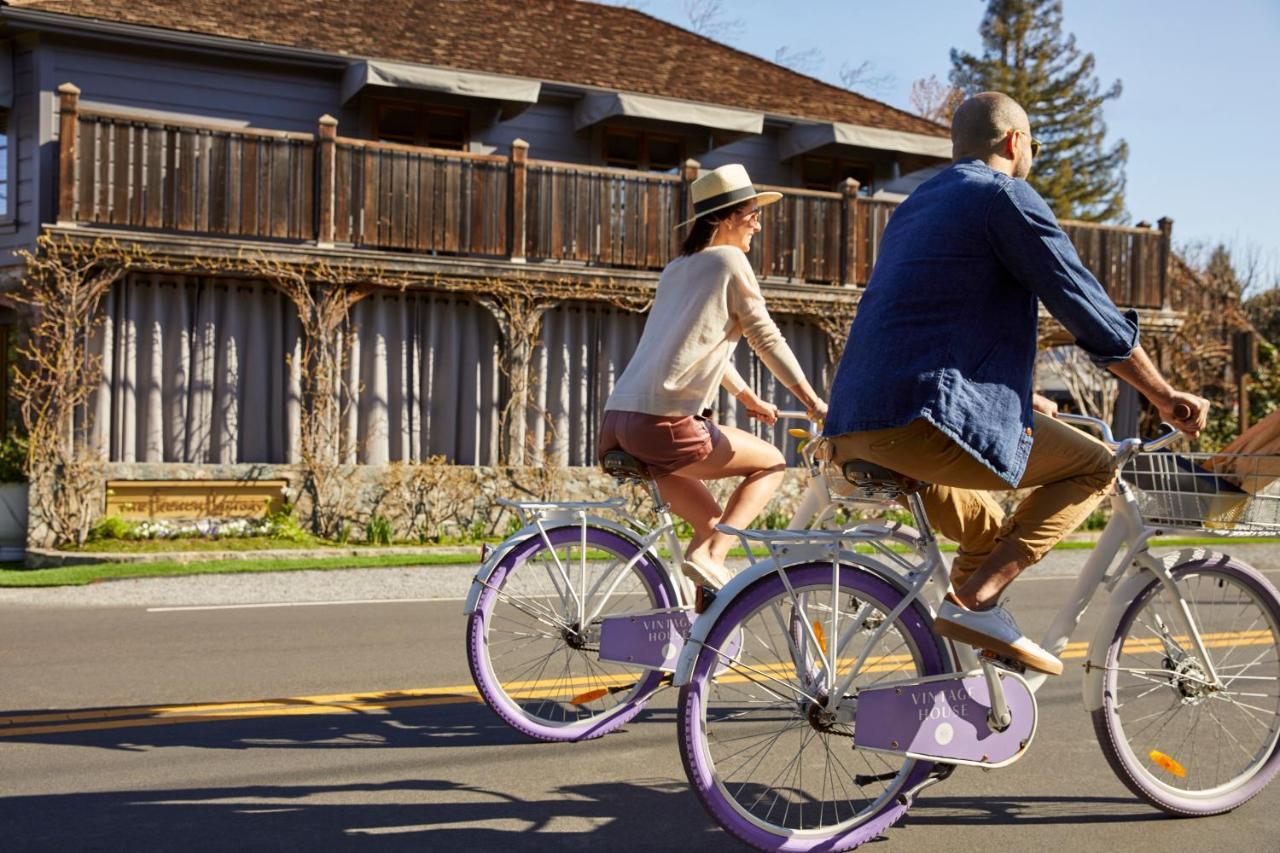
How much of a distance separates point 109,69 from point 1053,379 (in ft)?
120

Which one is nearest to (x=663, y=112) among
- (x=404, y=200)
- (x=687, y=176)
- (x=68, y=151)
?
(x=687, y=176)

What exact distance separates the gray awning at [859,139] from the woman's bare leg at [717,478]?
50.9 ft

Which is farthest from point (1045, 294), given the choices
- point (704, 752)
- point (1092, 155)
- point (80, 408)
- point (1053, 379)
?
point (1092, 155)

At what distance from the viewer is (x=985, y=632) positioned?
12.3 feet

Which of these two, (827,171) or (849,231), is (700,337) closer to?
(849,231)

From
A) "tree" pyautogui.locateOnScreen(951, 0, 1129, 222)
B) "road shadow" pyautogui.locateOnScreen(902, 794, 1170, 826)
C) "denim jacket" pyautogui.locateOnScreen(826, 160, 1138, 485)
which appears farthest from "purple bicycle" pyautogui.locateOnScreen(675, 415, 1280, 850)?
"tree" pyautogui.locateOnScreen(951, 0, 1129, 222)

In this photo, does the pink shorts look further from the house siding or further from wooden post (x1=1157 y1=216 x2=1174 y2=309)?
wooden post (x1=1157 y1=216 x2=1174 y2=309)

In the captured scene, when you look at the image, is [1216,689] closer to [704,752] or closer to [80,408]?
[704,752]

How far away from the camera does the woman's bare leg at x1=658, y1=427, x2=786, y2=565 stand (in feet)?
16.7

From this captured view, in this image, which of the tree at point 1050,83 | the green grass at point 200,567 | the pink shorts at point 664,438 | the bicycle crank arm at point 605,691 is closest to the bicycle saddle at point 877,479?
the pink shorts at point 664,438

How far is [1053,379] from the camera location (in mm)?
45656

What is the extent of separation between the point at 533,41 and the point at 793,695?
58.5ft

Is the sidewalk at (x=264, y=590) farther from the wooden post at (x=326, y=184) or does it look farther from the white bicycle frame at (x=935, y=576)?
the white bicycle frame at (x=935, y=576)

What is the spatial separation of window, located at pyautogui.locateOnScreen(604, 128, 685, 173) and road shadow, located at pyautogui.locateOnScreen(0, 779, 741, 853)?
53.1ft
